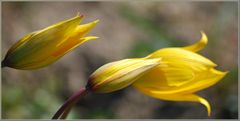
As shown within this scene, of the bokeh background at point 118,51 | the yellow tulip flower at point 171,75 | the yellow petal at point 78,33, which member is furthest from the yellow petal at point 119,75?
the bokeh background at point 118,51

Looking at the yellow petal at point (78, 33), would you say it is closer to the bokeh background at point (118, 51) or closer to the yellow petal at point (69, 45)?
the yellow petal at point (69, 45)

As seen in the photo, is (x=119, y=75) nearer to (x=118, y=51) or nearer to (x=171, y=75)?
(x=171, y=75)

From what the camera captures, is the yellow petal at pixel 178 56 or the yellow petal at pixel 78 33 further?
the yellow petal at pixel 178 56

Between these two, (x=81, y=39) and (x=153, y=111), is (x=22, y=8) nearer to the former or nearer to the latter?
(x=153, y=111)

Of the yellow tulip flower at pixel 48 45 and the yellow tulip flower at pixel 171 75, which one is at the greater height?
the yellow tulip flower at pixel 48 45

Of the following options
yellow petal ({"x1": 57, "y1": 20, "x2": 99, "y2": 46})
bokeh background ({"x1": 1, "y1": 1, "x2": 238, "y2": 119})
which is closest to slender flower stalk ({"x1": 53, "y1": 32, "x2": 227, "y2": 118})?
yellow petal ({"x1": 57, "y1": 20, "x2": 99, "y2": 46})

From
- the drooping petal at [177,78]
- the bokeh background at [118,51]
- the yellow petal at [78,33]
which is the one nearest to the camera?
the yellow petal at [78,33]

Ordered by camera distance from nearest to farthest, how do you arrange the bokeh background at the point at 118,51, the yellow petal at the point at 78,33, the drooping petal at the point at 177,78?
the yellow petal at the point at 78,33 → the drooping petal at the point at 177,78 → the bokeh background at the point at 118,51
